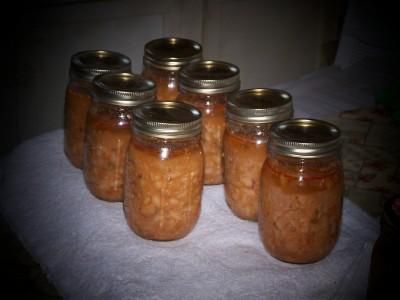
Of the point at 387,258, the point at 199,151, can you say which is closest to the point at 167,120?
the point at 199,151

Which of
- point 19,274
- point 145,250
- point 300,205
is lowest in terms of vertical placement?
point 19,274

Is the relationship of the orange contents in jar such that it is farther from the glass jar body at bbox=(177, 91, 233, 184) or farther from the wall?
the wall

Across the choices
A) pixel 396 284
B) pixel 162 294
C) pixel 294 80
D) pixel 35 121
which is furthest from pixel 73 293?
pixel 294 80

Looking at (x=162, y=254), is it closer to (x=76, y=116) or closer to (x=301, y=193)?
(x=301, y=193)

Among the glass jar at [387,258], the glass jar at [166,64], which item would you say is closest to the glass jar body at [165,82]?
the glass jar at [166,64]

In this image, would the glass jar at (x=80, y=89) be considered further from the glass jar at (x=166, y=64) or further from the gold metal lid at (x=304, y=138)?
the gold metal lid at (x=304, y=138)

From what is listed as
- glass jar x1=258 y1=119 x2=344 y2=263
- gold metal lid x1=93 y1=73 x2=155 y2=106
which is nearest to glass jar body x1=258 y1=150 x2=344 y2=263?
glass jar x1=258 y1=119 x2=344 y2=263

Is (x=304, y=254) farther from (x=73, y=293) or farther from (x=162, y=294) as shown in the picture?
(x=73, y=293)

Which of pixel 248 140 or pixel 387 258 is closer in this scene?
pixel 387 258
